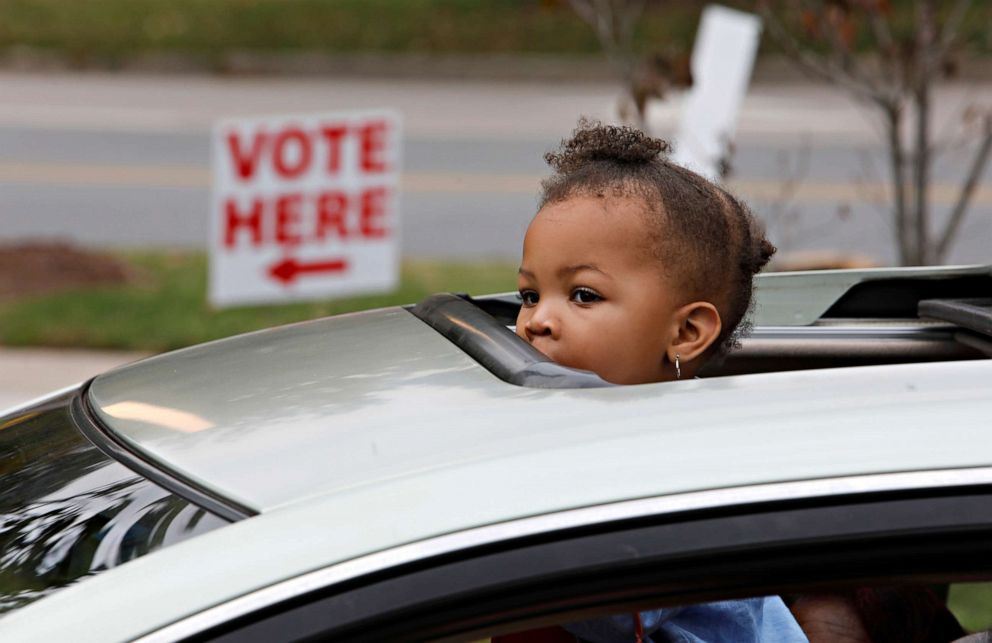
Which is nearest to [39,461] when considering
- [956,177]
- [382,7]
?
[956,177]

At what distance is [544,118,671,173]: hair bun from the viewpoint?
84.5 inches

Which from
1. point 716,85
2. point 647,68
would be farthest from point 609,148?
point 716,85

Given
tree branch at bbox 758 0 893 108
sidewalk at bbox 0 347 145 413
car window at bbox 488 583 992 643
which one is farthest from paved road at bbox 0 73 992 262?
car window at bbox 488 583 992 643

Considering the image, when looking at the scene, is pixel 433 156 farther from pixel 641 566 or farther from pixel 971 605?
pixel 641 566

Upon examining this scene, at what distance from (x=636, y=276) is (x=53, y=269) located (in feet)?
24.0

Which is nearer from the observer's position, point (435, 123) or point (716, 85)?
point (716, 85)

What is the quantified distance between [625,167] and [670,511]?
2.60 feet

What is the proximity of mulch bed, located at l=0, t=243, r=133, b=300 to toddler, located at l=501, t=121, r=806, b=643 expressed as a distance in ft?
22.5

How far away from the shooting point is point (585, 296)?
1.99m

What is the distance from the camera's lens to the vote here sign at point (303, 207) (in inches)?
288

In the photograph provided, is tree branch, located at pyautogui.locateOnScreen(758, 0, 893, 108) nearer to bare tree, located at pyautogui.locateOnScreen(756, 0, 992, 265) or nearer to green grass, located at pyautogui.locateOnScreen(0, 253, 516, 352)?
bare tree, located at pyautogui.locateOnScreen(756, 0, 992, 265)

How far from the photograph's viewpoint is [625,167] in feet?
6.92

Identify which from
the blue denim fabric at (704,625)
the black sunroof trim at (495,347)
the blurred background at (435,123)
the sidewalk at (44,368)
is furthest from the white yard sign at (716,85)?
the blue denim fabric at (704,625)

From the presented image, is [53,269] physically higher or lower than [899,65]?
lower
